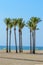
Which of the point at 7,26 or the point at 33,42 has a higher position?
the point at 7,26

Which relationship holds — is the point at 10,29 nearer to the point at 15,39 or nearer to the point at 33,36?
the point at 15,39

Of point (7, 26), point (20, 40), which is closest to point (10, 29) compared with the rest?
point (7, 26)

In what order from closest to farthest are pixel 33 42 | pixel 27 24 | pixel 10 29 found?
1. pixel 33 42
2. pixel 27 24
3. pixel 10 29

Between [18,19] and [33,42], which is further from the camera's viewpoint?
[18,19]

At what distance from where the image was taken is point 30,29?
1850 inches

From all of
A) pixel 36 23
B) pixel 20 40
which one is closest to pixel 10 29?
pixel 20 40

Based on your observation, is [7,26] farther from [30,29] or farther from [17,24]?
[30,29]

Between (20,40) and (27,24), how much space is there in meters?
3.83

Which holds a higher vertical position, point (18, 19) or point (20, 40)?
point (18, 19)

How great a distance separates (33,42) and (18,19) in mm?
7481

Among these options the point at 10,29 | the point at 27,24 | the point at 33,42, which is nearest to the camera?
the point at 33,42

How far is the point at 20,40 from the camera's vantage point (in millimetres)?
48969

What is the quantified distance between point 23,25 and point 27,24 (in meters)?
1.60

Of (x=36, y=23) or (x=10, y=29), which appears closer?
(x=36, y=23)
